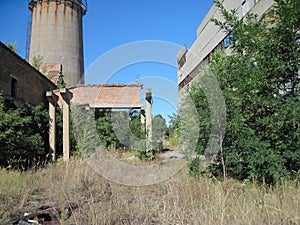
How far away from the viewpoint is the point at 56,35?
2375 cm

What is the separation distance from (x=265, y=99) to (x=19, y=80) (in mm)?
12275

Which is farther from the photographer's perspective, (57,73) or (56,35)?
(56,35)

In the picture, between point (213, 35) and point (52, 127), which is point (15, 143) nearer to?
point (52, 127)

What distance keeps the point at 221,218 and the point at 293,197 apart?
1.17 m

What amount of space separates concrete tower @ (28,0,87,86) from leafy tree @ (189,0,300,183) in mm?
20837

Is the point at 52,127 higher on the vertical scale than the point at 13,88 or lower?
lower

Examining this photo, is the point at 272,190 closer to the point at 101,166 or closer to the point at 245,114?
the point at 245,114

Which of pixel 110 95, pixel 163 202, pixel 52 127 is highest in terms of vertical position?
pixel 110 95

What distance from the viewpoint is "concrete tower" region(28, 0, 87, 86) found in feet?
78.0

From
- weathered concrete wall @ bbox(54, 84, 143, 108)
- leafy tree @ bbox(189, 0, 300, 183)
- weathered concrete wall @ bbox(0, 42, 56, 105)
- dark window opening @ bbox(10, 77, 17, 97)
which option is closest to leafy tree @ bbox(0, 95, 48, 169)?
weathered concrete wall @ bbox(0, 42, 56, 105)

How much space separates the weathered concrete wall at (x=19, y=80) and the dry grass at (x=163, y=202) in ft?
22.5

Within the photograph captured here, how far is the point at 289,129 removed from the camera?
4168 mm

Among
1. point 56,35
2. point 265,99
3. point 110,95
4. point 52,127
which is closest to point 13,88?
point 52,127

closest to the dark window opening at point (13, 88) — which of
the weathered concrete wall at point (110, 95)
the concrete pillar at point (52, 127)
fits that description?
the concrete pillar at point (52, 127)
